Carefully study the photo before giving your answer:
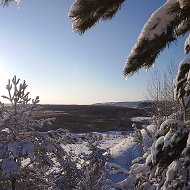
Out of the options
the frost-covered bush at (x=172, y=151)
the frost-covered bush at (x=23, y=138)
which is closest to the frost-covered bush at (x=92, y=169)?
the frost-covered bush at (x=23, y=138)

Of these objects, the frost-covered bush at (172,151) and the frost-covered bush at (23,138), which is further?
the frost-covered bush at (23,138)

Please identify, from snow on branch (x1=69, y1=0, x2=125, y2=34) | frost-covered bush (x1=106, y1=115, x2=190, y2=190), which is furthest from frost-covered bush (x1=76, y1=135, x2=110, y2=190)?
snow on branch (x1=69, y1=0, x2=125, y2=34)

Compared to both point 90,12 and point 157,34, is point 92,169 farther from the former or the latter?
point 157,34

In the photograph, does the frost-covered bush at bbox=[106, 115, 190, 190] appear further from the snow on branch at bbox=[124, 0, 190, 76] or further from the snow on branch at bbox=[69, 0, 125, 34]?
the snow on branch at bbox=[69, 0, 125, 34]

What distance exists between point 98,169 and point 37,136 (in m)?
10.1

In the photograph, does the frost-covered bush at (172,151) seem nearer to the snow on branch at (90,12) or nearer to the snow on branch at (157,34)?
the snow on branch at (157,34)

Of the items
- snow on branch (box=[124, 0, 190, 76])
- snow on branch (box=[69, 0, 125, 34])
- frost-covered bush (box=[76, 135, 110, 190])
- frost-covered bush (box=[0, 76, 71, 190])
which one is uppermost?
snow on branch (box=[69, 0, 125, 34])

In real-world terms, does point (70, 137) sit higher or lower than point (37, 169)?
higher

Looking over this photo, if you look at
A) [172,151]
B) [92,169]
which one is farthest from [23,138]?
[92,169]

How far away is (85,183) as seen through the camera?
1794 cm

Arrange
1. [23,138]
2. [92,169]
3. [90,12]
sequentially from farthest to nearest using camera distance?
[92,169]
[23,138]
[90,12]

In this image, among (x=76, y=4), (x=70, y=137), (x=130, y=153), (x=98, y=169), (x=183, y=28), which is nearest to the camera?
(x=76, y=4)

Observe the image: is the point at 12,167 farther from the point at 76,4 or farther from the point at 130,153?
the point at 130,153

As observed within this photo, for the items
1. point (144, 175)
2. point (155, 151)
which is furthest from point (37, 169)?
point (155, 151)
